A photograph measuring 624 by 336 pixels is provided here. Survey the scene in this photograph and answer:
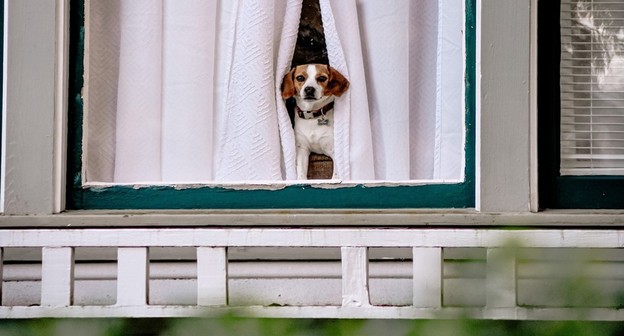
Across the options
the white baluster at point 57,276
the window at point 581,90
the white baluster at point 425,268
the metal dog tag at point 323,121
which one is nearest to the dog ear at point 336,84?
the metal dog tag at point 323,121

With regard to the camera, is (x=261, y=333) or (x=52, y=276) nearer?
(x=261, y=333)

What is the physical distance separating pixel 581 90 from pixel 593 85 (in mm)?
50

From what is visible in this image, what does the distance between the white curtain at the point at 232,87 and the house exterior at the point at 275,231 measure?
213 mm

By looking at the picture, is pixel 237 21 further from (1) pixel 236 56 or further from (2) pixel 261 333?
(2) pixel 261 333

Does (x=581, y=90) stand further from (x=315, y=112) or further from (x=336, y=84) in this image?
(x=315, y=112)

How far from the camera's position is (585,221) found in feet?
7.21

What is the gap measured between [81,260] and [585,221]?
5.47 ft

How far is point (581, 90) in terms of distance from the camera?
2393 millimetres

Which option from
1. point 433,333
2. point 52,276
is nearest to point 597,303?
point 433,333

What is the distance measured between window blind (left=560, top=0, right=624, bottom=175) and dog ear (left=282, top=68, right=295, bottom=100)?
3.28 ft

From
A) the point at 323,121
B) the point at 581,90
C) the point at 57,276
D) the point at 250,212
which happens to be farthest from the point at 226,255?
the point at 581,90

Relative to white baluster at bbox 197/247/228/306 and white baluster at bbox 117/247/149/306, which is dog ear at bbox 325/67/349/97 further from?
white baluster at bbox 117/247/149/306

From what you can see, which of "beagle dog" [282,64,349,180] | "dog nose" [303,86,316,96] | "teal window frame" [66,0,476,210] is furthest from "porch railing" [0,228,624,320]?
"dog nose" [303,86,316,96]

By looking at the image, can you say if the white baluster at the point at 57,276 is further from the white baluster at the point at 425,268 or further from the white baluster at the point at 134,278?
the white baluster at the point at 425,268
